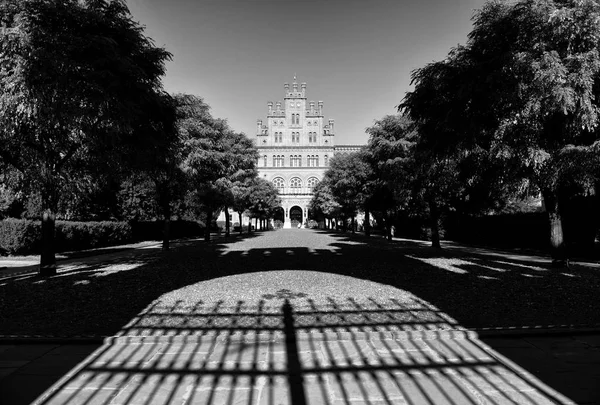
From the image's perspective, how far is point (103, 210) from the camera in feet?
102

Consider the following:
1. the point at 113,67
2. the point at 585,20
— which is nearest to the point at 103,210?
the point at 113,67

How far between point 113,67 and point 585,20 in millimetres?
11873

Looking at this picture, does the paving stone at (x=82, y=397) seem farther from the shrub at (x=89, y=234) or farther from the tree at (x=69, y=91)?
the shrub at (x=89, y=234)

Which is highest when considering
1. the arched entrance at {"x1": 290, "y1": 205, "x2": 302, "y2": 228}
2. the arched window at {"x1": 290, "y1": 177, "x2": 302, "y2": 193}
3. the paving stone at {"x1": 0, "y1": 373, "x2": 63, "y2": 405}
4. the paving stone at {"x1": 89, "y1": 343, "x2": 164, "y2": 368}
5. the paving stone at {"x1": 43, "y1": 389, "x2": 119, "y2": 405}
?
the arched window at {"x1": 290, "y1": 177, "x2": 302, "y2": 193}

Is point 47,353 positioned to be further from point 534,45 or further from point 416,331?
point 534,45

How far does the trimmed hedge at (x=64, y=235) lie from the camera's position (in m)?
17.2

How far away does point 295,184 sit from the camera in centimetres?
8844

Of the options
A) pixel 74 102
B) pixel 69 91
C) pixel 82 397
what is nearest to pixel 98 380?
pixel 82 397

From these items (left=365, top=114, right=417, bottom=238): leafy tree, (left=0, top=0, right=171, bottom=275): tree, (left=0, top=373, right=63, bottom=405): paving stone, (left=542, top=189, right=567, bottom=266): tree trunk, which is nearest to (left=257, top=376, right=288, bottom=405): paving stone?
(left=0, top=373, right=63, bottom=405): paving stone

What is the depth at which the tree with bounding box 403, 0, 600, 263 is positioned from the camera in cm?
866

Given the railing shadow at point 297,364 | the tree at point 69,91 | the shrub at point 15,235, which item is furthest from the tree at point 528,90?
the shrub at point 15,235

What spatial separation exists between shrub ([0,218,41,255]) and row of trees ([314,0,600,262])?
18319 millimetres

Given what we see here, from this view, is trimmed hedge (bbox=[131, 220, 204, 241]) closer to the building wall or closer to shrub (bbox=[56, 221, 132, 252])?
shrub (bbox=[56, 221, 132, 252])

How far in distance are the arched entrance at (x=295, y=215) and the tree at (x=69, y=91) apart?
265 feet
